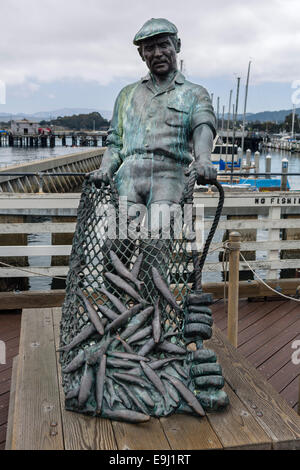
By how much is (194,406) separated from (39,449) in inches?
28.7

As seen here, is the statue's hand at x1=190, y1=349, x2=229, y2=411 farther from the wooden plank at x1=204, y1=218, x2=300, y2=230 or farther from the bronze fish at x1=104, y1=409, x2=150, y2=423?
the wooden plank at x1=204, y1=218, x2=300, y2=230

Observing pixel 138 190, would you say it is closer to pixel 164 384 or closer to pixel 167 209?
pixel 167 209

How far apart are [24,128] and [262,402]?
95.4 meters

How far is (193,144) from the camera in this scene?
2947 millimetres

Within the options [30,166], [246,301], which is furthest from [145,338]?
[30,166]

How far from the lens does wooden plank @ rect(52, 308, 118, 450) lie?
6.71 ft

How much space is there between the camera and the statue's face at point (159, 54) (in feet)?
9.28

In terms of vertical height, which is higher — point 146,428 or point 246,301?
point 146,428

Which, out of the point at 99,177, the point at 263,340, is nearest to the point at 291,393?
the point at 263,340

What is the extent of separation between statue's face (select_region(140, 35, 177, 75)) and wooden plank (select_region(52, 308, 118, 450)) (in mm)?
2016

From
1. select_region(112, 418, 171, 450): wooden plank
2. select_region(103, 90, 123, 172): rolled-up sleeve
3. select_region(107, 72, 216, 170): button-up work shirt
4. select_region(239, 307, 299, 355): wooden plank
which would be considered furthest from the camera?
select_region(239, 307, 299, 355): wooden plank

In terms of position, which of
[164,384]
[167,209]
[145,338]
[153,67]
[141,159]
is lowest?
[164,384]

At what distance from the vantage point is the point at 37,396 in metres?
2.45

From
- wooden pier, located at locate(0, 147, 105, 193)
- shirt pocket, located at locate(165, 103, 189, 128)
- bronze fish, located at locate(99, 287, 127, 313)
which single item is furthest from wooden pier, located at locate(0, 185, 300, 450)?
wooden pier, located at locate(0, 147, 105, 193)
